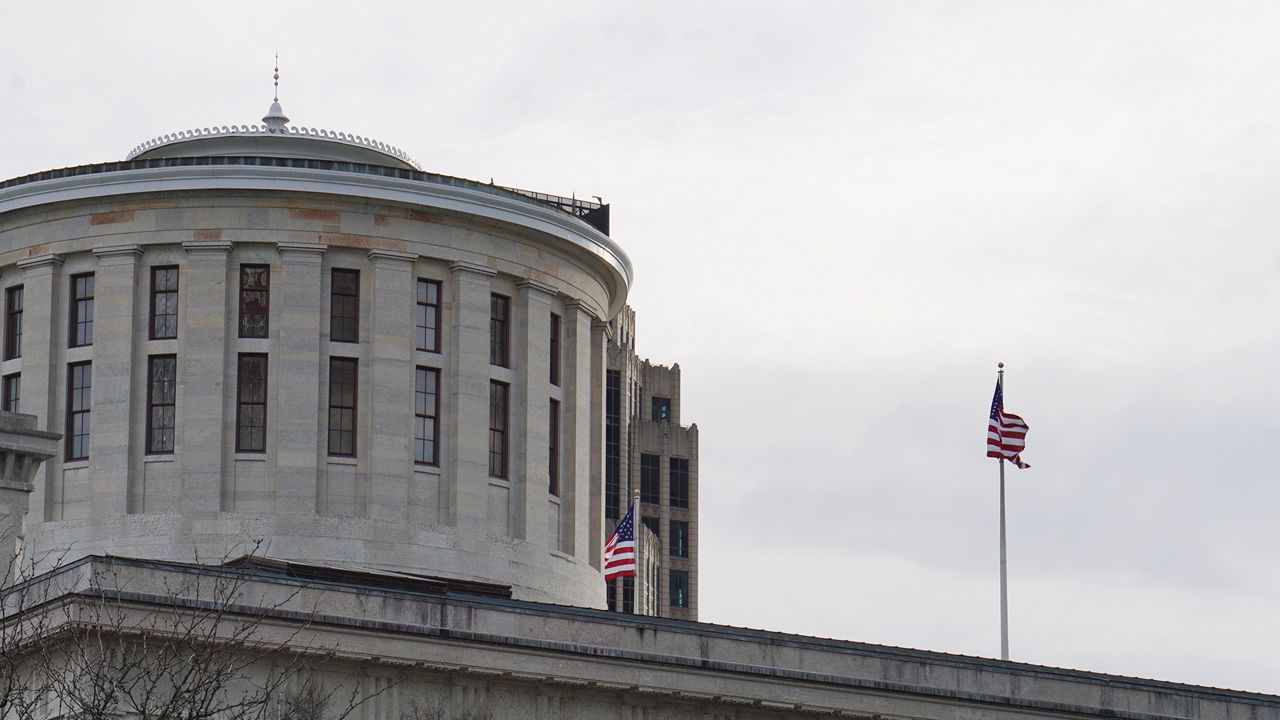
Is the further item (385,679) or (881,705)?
(881,705)

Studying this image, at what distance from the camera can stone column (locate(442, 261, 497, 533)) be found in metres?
73.3

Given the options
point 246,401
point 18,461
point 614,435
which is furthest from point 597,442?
point 614,435

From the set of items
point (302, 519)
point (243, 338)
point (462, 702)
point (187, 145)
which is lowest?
point (462, 702)

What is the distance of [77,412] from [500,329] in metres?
11.0

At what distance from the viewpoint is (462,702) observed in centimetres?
5816

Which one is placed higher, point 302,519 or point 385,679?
point 302,519

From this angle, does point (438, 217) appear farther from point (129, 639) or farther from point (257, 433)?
point (129, 639)

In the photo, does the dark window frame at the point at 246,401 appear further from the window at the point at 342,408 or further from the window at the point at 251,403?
the window at the point at 342,408

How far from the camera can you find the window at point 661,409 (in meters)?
157

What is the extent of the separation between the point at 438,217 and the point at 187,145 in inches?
270

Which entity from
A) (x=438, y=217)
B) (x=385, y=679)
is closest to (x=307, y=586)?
(x=385, y=679)

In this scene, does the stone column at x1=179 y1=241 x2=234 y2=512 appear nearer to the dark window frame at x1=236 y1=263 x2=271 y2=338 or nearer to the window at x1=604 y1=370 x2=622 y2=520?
the dark window frame at x1=236 y1=263 x2=271 y2=338

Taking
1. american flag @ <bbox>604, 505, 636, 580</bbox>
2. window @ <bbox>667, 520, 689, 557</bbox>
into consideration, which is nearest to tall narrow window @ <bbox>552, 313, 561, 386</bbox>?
american flag @ <bbox>604, 505, 636, 580</bbox>

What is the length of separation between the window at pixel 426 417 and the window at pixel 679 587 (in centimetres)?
8107
